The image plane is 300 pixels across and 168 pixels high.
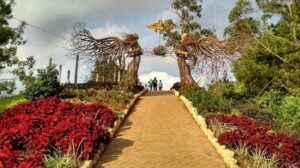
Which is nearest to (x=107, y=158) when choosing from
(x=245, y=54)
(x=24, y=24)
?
(x=245, y=54)

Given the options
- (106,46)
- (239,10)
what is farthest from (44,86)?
(239,10)

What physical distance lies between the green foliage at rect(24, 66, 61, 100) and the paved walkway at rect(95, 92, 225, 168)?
13.0 ft

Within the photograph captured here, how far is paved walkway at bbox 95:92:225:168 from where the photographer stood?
525 inches

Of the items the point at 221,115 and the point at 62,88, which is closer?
the point at 221,115

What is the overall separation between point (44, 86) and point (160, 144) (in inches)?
356

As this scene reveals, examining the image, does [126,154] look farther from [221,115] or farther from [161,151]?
[221,115]

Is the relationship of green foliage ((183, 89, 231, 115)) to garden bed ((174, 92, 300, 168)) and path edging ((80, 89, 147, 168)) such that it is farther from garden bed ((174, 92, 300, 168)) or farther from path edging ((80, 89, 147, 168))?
garden bed ((174, 92, 300, 168))

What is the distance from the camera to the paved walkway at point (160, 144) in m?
13.3

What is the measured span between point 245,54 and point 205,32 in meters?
18.8

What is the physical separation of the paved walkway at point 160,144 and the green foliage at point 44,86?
13.0ft

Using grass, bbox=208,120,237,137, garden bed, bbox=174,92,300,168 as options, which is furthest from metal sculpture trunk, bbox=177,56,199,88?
garden bed, bbox=174,92,300,168

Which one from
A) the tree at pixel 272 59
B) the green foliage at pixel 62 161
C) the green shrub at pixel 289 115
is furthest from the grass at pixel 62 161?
the tree at pixel 272 59

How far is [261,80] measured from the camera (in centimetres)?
2589

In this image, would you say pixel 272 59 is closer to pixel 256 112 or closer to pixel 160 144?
pixel 256 112
